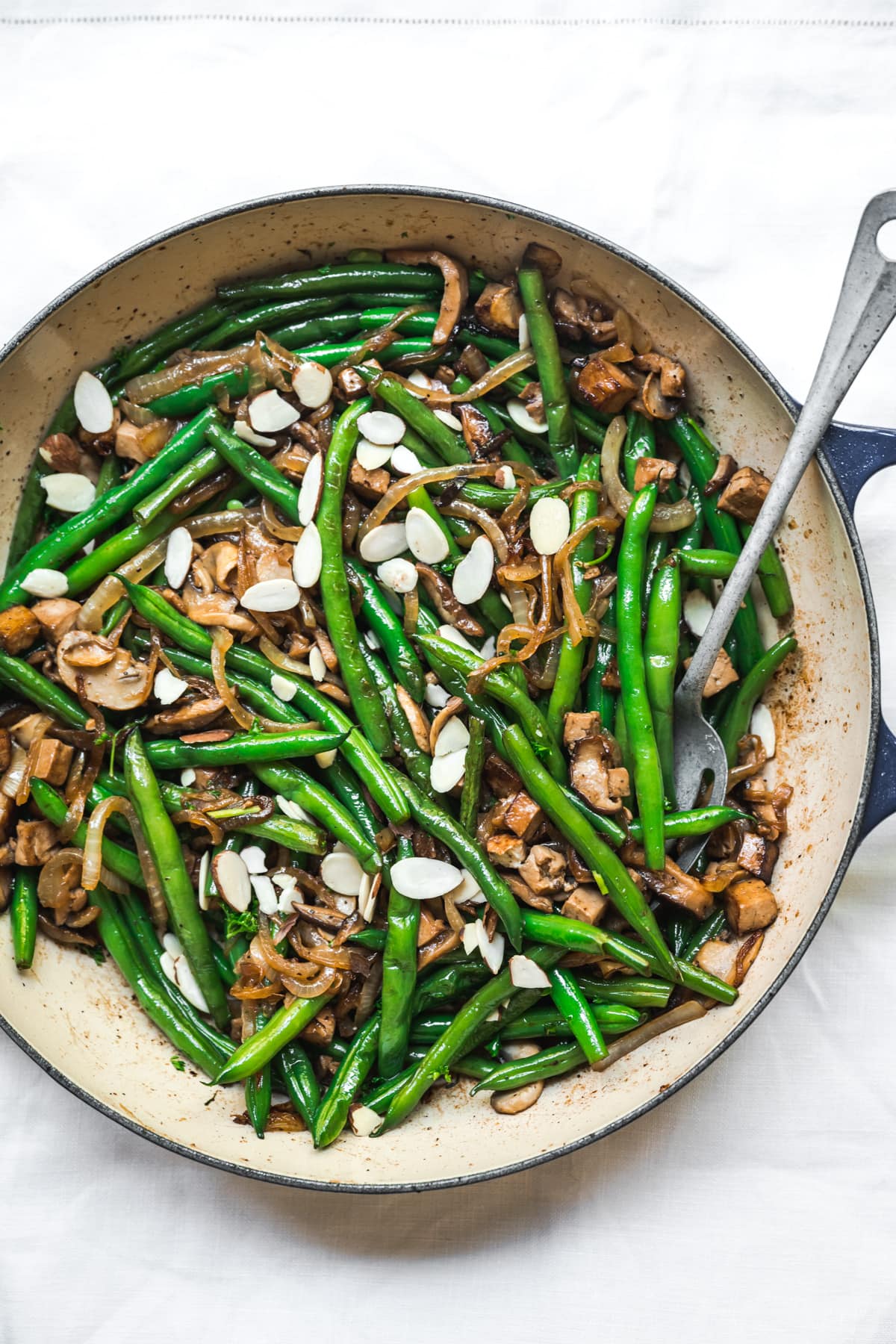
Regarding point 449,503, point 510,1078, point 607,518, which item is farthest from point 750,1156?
point 449,503

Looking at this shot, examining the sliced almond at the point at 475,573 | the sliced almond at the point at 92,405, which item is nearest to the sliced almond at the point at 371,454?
the sliced almond at the point at 475,573

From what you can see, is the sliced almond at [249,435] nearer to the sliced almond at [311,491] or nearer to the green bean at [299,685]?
the sliced almond at [311,491]

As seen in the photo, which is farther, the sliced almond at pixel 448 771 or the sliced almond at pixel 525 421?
the sliced almond at pixel 525 421

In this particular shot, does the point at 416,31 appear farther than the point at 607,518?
Yes

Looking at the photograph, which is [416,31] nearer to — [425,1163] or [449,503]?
[449,503]

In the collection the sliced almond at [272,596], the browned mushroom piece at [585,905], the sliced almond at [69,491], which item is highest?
the sliced almond at [69,491]

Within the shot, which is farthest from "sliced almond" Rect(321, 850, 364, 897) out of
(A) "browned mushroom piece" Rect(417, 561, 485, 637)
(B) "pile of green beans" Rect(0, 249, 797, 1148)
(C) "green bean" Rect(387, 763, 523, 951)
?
(A) "browned mushroom piece" Rect(417, 561, 485, 637)
